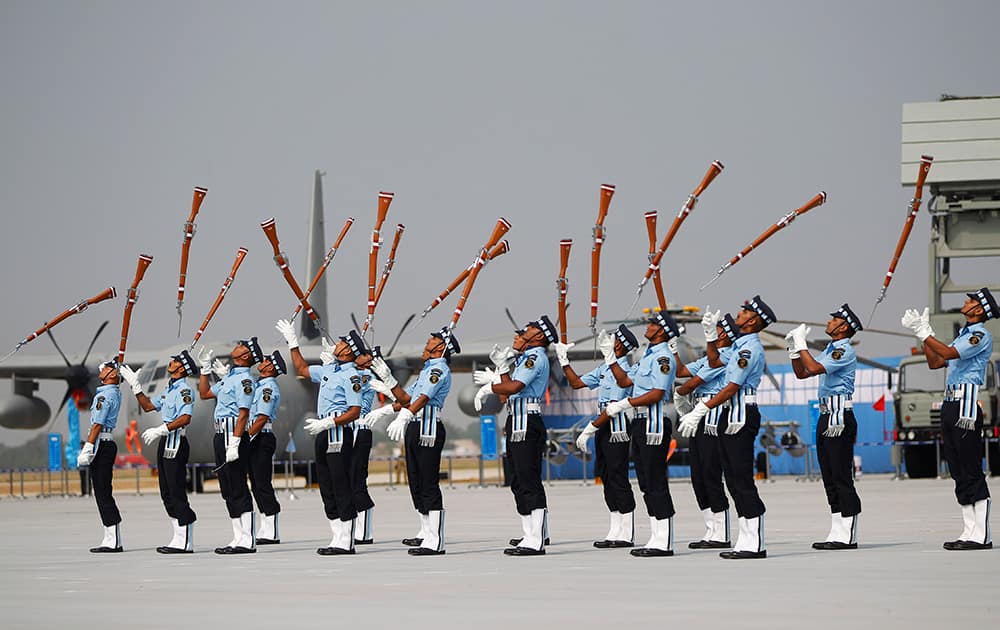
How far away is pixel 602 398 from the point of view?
15914 mm

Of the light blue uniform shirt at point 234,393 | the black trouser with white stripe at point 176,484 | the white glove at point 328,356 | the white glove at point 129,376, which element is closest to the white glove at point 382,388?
the white glove at point 328,356

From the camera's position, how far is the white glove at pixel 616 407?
14.2 metres

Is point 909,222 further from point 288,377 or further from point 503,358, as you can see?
point 288,377

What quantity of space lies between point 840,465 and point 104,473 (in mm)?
7451

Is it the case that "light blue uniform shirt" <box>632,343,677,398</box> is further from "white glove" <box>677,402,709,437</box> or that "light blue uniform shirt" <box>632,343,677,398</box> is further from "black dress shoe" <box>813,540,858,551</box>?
"black dress shoe" <box>813,540,858,551</box>

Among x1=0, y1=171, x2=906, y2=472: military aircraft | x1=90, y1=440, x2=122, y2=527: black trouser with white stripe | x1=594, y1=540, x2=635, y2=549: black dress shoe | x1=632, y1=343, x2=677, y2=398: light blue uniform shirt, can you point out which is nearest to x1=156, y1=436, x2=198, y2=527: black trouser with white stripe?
x1=90, y1=440, x2=122, y2=527: black trouser with white stripe

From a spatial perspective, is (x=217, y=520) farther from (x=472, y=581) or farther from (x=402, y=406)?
(x=472, y=581)

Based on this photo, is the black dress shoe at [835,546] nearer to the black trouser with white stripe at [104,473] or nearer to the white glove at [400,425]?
the white glove at [400,425]

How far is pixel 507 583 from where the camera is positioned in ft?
36.8

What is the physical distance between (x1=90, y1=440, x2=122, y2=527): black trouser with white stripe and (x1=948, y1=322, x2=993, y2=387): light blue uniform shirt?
8320 millimetres

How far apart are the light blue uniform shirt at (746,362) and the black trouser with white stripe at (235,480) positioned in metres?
5.20

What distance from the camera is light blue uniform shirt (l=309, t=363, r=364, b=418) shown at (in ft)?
50.6

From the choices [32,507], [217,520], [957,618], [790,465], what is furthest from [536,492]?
[790,465]

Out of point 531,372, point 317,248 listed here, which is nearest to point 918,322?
point 531,372
